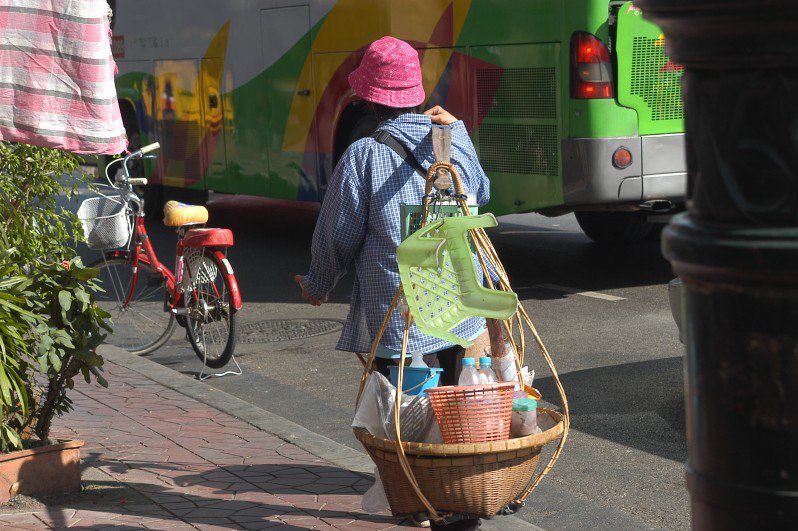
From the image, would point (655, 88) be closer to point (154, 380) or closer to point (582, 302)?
point (582, 302)

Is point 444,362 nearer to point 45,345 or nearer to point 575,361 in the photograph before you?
point 45,345

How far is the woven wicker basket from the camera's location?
3492 millimetres

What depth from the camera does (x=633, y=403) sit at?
250 inches

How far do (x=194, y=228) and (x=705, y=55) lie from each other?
246 inches

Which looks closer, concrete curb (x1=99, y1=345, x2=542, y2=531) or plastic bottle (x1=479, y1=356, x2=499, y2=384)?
plastic bottle (x1=479, y1=356, x2=499, y2=384)

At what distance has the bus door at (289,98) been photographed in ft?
37.3

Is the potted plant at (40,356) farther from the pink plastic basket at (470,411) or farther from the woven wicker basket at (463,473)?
the pink plastic basket at (470,411)

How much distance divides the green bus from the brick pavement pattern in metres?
3.67

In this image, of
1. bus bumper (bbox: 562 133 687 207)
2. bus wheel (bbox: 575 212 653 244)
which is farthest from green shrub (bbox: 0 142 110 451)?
bus wheel (bbox: 575 212 653 244)

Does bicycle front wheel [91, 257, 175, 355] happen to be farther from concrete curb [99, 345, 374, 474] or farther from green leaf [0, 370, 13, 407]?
green leaf [0, 370, 13, 407]

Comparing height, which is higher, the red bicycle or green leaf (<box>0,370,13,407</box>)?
green leaf (<box>0,370,13,407</box>)

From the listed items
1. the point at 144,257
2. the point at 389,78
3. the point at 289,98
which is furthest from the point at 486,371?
the point at 289,98

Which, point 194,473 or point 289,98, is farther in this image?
point 289,98

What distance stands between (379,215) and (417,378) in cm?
62
